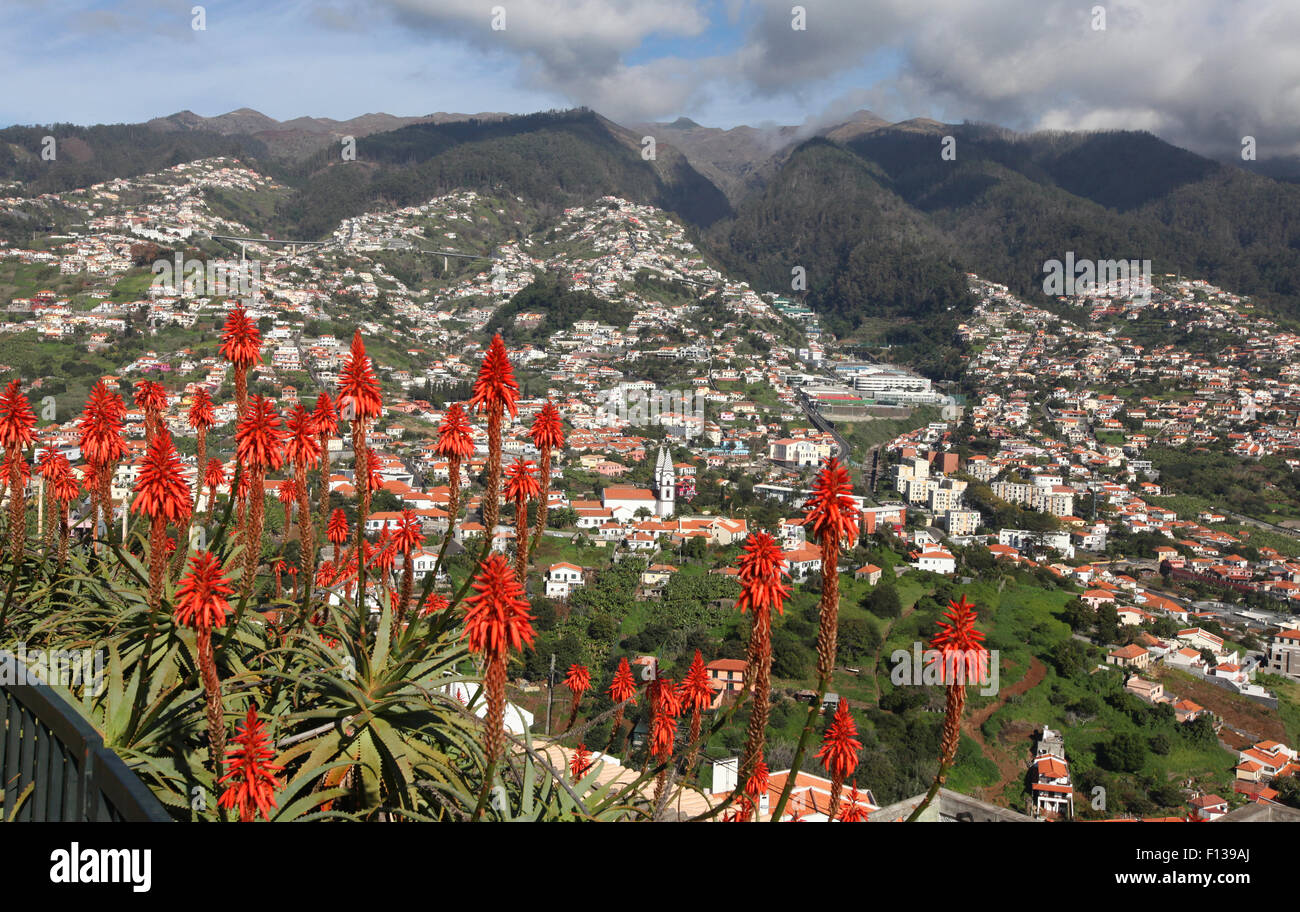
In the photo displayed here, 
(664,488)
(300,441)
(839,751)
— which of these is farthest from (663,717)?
(664,488)

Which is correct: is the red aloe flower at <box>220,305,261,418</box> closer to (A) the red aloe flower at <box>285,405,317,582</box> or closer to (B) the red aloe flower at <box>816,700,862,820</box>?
(A) the red aloe flower at <box>285,405,317,582</box>

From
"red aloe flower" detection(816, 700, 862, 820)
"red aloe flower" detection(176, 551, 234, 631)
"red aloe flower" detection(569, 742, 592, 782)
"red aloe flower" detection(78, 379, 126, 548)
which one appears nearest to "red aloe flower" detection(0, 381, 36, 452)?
"red aloe flower" detection(78, 379, 126, 548)

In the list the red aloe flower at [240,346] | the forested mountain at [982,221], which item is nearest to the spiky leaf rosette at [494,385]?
the red aloe flower at [240,346]

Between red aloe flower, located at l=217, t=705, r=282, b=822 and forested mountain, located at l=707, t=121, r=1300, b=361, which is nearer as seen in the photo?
red aloe flower, located at l=217, t=705, r=282, b=822

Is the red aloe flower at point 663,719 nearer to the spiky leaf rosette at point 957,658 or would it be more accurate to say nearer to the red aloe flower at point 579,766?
the red aloe flower at point 579,766

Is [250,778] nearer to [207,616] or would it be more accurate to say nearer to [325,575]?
[207,616]

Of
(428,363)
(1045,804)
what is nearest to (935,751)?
(1045,804)
